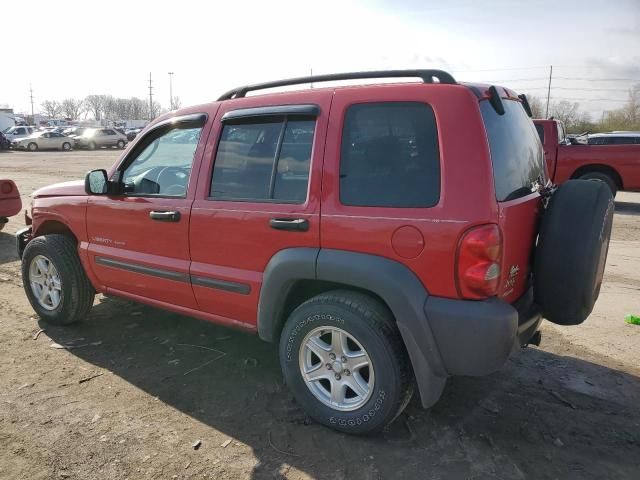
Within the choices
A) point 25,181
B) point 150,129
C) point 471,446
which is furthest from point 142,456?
point 25,181

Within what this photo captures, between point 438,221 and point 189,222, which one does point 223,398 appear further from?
point 438,221

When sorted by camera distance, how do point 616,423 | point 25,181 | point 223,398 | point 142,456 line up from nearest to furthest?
point 142,456, point 616,423, point 223,398, point 25,181

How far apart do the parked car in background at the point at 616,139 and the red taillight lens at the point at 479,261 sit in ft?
35.5

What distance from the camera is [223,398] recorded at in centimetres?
338

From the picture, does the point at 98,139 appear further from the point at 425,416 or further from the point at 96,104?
the point at 96,104

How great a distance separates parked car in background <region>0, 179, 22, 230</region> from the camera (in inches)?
316

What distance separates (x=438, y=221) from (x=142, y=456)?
6.49ft

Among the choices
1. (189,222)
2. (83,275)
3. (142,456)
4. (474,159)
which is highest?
(474,159)

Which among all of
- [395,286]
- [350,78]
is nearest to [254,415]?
[395,286]

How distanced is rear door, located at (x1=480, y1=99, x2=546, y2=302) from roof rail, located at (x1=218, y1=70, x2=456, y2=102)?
29 cm

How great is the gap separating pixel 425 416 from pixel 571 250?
1274 mm

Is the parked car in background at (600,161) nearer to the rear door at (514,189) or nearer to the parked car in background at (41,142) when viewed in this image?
the rear door at (514,189)

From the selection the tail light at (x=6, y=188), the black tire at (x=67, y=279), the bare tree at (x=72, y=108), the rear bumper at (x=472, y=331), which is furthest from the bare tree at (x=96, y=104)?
the rear bumper at (x=472, y=331)

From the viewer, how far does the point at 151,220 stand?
12.0 ft
